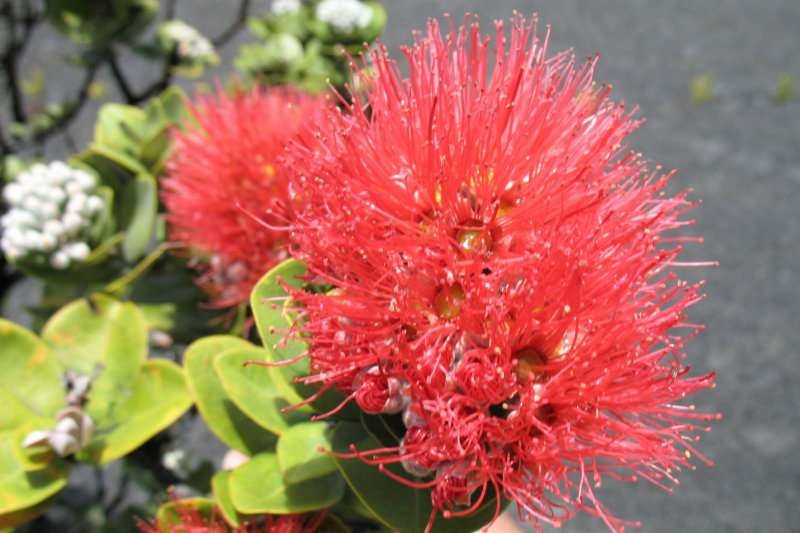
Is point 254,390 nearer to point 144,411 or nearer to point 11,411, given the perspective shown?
point 144,411

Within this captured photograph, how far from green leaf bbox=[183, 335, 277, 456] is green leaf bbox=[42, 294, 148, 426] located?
17 cm

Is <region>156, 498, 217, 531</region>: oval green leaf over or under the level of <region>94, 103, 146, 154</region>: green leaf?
under

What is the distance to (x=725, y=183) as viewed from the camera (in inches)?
154

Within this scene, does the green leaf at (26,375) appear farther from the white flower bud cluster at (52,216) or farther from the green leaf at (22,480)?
the white flower bud cluster at (52,216)

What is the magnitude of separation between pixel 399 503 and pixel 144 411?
47 cm

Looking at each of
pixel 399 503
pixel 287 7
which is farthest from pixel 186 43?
pixel 399 503

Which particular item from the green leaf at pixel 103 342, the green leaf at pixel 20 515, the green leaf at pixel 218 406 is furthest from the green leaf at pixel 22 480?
the green leaf at pixel 218 406

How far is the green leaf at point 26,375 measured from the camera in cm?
95

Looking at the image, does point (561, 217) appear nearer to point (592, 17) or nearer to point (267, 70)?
point (267, 70)

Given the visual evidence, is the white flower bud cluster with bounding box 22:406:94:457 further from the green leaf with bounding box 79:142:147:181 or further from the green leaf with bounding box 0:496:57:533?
the green leaf with bounding box 79:142:147:181

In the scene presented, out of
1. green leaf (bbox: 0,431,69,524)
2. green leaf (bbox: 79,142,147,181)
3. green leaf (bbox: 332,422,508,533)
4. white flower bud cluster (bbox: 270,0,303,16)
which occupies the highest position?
white flower bud cluster (bbox: 270,0,303,16)

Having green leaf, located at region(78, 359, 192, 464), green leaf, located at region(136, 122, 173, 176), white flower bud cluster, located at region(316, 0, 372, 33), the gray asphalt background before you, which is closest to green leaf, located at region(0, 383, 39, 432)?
green leaf, located at region(78, 359, 192, 464)

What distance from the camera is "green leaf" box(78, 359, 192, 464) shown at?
915 mm

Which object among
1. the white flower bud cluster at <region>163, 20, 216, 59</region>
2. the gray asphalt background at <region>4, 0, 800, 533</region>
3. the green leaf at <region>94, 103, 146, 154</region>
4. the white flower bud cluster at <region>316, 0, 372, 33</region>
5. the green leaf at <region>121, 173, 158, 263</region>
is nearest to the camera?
the green leaf at <region>121, 173, 158, 263</region>
